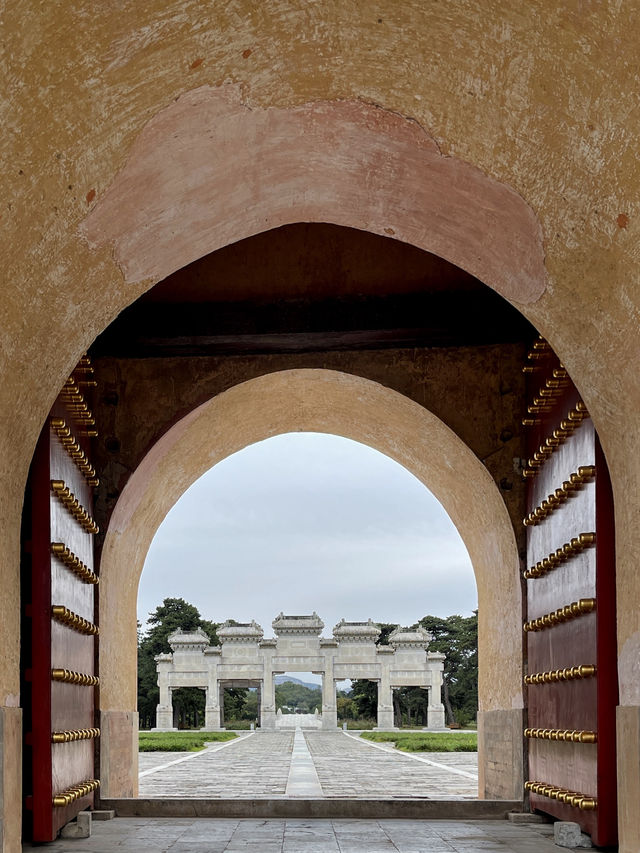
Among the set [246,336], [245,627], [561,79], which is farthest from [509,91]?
[245,627]

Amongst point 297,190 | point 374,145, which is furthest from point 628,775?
point 297,190

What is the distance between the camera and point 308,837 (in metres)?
7.20

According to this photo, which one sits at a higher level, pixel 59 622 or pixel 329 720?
pixel 59 622

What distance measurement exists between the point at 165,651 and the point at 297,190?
46.3 m

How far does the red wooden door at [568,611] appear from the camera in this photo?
5949mm

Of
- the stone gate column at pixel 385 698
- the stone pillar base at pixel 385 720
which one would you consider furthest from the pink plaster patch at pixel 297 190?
the stone gate column at pixel 385 698

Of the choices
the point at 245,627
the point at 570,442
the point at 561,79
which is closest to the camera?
the point at 561,79

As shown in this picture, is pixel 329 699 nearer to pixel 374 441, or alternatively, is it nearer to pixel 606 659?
pixel 374 441

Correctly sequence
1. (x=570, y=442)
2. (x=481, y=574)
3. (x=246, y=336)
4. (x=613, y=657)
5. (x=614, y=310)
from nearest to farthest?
1. (x=614, y=310)
2. (x=613, y=657)
3. (x=570, y=442)
4. (x=246, y=336)
5. (x=481, y=574)

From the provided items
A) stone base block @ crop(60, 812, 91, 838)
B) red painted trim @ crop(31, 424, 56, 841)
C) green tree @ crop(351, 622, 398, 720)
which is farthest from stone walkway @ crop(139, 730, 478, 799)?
green tree @ crop(351, 622, 398, 720)

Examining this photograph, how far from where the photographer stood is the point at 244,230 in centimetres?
624

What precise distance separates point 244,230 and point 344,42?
1810 millimetres

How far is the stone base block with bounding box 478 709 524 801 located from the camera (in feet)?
27.6

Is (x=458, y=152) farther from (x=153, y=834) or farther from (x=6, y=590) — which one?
(x=153, y=834)
